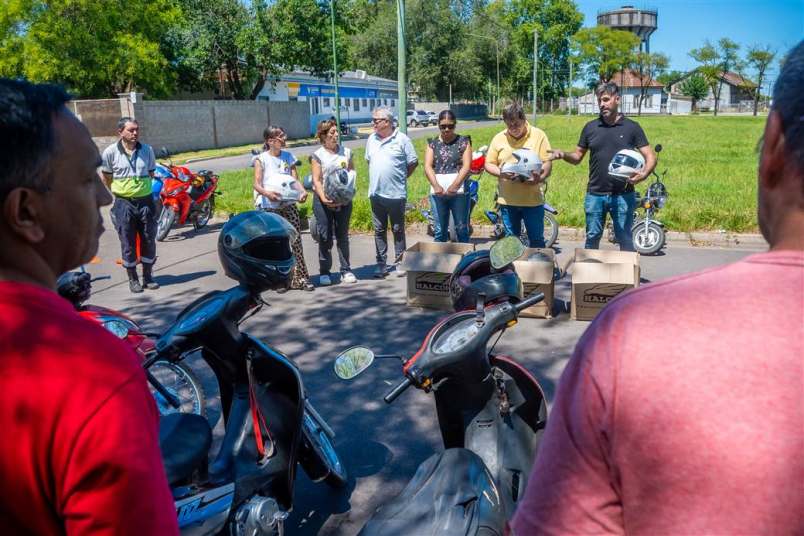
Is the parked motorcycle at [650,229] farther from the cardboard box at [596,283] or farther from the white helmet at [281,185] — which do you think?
the white helmet at [281,185]

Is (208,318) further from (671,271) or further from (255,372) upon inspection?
(671,271)

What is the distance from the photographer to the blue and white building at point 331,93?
155 ft

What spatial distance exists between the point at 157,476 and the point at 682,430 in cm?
83

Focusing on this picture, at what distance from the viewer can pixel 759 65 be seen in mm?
81438

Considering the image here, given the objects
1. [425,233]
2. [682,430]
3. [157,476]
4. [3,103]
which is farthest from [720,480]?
[425,233]

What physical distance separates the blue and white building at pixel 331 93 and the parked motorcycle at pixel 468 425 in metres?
40.8

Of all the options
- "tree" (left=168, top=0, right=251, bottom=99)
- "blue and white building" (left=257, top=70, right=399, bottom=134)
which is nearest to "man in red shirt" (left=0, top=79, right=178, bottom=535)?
"tree" (left=168, top=0, right=251, bottom=99)

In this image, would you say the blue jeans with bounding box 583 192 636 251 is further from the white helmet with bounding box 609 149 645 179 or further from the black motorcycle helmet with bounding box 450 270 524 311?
the black motorcycle helmet with bounding box 450 270 524 311

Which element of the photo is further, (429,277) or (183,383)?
(429,277)

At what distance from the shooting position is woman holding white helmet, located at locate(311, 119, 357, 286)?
23.9ft

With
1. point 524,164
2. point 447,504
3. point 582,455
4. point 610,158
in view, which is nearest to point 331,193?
point 524,164

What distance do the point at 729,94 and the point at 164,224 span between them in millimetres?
105059

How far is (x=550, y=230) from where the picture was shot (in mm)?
9461

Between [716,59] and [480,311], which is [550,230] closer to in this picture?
[480,311]
